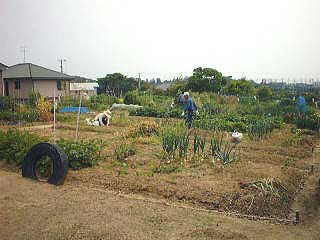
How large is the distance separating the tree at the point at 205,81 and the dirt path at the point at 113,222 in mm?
25558

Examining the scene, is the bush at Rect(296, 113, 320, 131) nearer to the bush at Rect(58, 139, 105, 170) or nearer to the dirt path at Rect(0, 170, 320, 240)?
the dirt path at Rect(0, 170, 320, 240)

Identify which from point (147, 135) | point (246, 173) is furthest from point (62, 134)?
point (246, 173)

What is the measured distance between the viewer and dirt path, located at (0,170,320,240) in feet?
12.7

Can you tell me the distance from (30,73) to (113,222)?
26813mm

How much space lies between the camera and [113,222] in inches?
164

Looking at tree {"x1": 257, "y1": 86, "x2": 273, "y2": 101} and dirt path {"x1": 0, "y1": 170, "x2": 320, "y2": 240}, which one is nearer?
dirt path {"x1": 0, "y1": 170, "x2": 320, "y2": 240}

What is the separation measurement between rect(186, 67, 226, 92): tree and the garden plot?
21.2 m

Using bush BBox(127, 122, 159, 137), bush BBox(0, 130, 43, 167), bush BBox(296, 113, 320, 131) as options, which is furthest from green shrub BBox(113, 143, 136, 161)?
bush BBox(296, 113, 320, 131)

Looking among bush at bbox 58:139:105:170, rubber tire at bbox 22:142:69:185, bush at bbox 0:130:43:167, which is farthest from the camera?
bush at bbox 0:130:43:167

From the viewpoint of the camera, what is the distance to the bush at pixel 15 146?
6793 mm

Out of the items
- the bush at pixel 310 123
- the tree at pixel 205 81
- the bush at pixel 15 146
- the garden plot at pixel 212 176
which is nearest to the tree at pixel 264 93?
the tree at pixel 205 81

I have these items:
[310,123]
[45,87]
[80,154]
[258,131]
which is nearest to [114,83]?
[45,87]

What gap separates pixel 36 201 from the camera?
492 cm

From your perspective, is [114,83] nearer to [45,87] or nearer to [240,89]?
[45,87]
